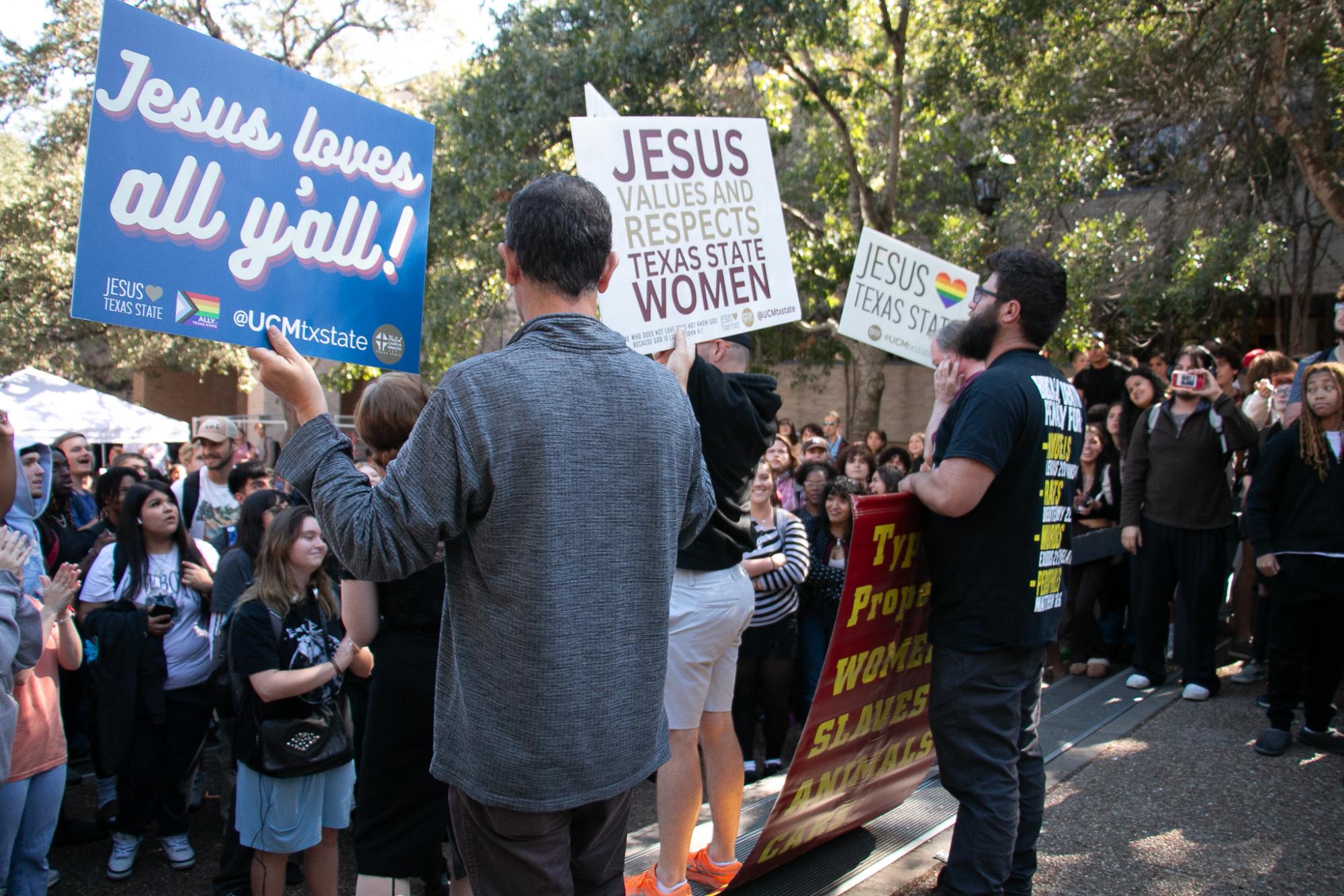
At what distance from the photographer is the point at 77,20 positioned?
18469 millimetres

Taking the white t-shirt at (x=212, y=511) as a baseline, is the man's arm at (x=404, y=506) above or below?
above

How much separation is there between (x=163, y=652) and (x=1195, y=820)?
4.56 meters

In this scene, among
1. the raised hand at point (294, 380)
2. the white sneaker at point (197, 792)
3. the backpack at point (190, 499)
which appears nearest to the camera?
the raised hand at point (294, 380)

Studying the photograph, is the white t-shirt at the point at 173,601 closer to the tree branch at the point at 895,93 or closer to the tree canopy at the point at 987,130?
the tree canopy at the point at 987,130

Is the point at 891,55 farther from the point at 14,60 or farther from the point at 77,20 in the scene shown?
the point at 14,60

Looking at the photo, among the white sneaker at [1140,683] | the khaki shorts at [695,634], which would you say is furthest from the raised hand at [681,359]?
the white sneaker at [1140,683]

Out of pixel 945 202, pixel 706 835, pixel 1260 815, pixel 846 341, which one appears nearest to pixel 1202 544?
pixel 1260 815

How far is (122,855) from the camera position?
4.46 meters

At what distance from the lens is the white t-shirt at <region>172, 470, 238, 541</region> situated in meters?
7.14

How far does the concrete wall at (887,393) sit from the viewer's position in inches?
862

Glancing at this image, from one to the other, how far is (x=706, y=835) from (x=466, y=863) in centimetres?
221

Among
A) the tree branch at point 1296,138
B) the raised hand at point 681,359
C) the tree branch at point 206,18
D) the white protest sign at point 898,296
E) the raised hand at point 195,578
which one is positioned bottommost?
the raised hand at point 195,578

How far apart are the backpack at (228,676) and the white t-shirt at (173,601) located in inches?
28.9

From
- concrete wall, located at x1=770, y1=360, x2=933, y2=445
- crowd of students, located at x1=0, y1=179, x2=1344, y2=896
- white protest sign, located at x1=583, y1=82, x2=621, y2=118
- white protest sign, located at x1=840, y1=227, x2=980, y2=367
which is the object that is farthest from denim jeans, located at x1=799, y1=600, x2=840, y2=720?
concrete wall, located at x1=770, y1=360, x2=933, y2=445
